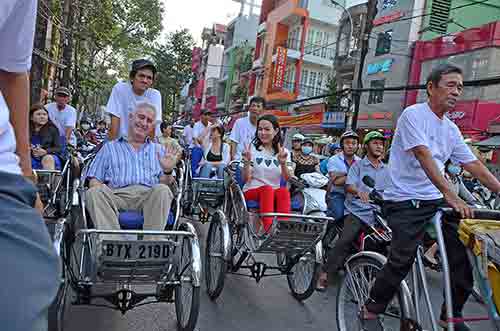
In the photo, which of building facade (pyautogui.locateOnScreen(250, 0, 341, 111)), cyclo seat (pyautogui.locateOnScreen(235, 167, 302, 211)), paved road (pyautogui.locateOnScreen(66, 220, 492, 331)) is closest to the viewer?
paved road (pyautogui.locateOnScreen(66, 220, 492, 331))

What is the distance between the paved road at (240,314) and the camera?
3502mm

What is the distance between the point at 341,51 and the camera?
29281mm

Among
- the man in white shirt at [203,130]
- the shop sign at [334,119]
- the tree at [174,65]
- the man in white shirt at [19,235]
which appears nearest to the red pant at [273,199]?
the man in white shirt at [19,235]

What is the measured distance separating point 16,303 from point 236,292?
3.80 metres

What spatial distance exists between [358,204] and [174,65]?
44571mm

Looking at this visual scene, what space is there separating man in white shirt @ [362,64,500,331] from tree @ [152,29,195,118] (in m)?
45.1

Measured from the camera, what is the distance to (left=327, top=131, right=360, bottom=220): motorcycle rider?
5434 millimetres

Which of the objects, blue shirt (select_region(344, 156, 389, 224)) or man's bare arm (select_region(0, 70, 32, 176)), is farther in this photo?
blue shirt (select_region(344, 156, 389, 224))

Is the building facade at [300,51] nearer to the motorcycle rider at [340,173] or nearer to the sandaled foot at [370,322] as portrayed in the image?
the motorcycle rider at [340,173]

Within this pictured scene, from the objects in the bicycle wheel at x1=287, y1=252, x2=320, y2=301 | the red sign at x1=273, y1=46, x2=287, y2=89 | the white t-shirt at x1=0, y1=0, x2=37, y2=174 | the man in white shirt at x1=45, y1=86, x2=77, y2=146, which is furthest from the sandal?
the red sign at x1=273, y1=46, x2=287, y2=89

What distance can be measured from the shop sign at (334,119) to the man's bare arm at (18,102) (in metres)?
22.3

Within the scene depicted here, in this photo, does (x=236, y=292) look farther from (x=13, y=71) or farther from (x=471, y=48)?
(x=471, y=48)

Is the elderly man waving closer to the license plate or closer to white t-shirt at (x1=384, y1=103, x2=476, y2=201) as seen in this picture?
the license plate

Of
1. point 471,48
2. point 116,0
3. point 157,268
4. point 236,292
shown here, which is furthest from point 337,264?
point 116,0
